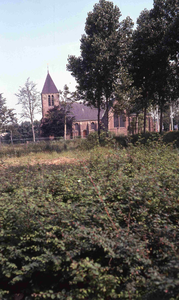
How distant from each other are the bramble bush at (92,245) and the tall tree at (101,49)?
1954 centimetres

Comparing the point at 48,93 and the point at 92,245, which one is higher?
the point at 48,93

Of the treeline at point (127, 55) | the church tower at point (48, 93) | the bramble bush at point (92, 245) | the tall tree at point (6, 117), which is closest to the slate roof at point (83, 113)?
the church tower at point (48, 93)

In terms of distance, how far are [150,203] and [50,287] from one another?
172cm

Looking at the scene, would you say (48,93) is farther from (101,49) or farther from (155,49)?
(155,49)

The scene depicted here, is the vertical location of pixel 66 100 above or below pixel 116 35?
below

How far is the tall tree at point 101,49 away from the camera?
72.8ft

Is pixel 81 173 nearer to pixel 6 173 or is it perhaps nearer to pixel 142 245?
pixel 6 173

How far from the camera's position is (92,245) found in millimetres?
3229

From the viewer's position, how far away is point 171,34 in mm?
20984

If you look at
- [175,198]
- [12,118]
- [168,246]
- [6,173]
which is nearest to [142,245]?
[168,246]

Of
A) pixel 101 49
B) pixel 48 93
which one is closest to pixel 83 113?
pixel 48 93

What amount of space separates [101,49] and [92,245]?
68.5ft

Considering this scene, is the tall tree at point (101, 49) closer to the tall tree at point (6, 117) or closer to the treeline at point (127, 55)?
the treeline at point (127, 55)

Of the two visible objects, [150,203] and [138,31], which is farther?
[138,31]
